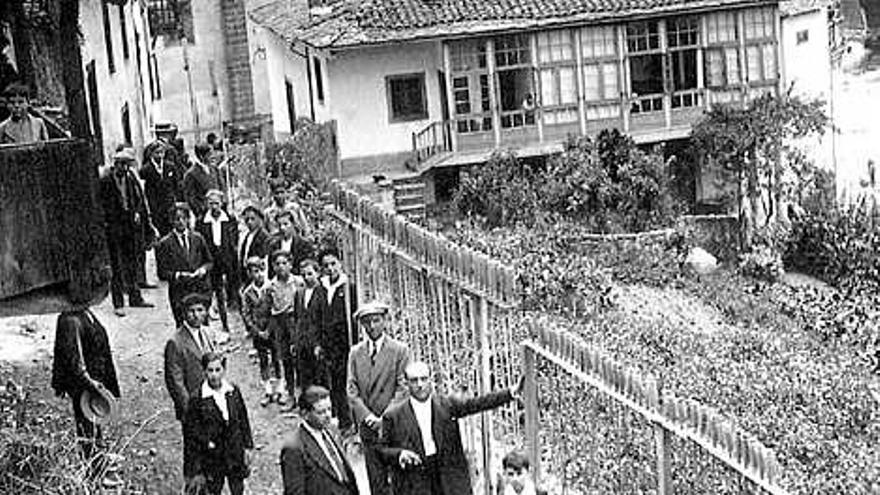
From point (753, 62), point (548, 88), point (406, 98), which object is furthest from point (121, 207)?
point (753, 62)

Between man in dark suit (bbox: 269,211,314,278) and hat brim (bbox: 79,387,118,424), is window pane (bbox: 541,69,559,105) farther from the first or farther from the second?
hat brim (bbox: 79,387,118,424)

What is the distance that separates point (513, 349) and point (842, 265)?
69.5 feet

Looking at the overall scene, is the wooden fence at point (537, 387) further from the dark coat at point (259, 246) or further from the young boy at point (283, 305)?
the dark coat at point (259, 246)

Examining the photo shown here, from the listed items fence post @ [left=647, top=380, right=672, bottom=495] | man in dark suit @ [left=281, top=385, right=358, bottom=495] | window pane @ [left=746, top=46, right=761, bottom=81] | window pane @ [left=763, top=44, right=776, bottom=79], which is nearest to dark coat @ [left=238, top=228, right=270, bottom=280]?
man in dark suit @ [left=281, top=385, right=358, bottom=495]

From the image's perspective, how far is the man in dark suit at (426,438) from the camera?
403 inches

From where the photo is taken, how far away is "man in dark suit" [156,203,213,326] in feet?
51.4

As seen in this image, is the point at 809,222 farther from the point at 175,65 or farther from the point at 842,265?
the point at 175,65

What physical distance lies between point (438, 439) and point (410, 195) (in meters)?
22.7

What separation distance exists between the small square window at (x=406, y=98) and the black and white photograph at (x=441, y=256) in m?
0.06

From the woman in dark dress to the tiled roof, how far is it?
2188cm

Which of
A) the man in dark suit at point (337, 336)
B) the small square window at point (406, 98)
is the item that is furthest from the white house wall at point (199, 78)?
the man in dark suit at point (337, 336)

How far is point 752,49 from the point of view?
35156 mm

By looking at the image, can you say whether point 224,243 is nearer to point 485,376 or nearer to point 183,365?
point 183,365

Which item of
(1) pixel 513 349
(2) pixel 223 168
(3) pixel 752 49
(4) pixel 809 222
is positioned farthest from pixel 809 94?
(1) pixel 513 349
